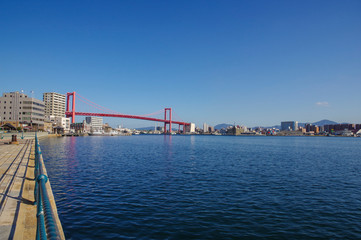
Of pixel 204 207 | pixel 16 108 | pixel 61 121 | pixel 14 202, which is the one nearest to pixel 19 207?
pixel 14 202

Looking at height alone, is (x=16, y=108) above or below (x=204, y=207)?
above

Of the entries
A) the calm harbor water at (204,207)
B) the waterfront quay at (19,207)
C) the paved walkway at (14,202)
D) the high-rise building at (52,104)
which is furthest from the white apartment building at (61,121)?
the waterfront quay at (19,207)

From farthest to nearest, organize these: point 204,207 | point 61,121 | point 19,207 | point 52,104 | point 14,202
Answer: point 52,104 < point 61,121 < point 204,207 < point 14,202 < point 19,207

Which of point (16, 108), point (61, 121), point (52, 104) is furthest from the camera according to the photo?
point (52, 104)

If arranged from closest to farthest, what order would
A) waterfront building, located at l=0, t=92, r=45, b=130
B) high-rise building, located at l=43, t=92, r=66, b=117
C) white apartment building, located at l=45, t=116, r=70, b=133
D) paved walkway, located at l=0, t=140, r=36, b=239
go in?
paved walkway, located at l=0, t=140, r=36, b=239, waterfront building, located at l=0, t=92, r=45, b=130, white apartment building, located at l=45, t=116, r=70, b=133, high-rise building, located at l=43, t=92, r=66, b=117

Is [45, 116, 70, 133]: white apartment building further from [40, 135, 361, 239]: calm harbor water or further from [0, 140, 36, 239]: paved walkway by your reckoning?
[0, 140, 36, 239]: paved walkway

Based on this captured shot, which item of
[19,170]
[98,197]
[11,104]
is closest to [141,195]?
[98,197]

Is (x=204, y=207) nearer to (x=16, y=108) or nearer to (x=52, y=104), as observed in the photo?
(x=16, y=108)

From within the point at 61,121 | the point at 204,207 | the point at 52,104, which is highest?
the point at 52,104

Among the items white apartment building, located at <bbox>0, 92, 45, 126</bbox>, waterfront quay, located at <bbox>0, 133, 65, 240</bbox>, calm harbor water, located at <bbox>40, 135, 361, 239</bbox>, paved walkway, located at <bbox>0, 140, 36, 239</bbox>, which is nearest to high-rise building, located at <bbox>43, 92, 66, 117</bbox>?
white apartment building, located at <bbox>0, 92, 45, 126</bbox>

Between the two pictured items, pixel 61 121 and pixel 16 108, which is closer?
pixel 16 108

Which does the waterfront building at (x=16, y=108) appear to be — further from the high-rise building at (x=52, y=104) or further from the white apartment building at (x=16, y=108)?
the high-rise building at (x=52, y=104)

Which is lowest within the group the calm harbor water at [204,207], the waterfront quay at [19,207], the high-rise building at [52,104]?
the calm harbor water at [204,207]

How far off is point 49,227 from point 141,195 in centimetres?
1207
